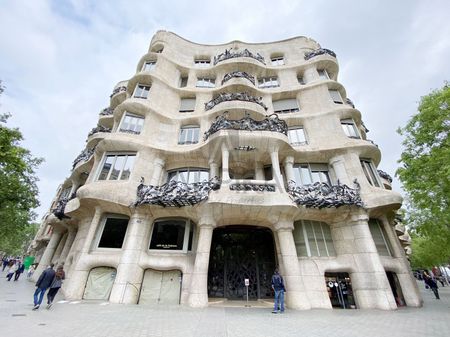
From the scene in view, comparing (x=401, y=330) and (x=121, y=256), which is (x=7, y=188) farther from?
(x=401, y=330)

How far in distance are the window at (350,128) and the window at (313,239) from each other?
7.14 meters

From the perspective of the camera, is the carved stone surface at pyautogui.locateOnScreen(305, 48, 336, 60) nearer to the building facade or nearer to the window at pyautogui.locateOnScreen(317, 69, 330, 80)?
the window at pyautogui.locateOnScreen(317, 69, 330, 80)

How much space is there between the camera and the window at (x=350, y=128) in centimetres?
1596

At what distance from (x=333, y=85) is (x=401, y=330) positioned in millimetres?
17098

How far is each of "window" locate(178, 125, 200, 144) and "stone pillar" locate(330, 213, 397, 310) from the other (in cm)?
1134

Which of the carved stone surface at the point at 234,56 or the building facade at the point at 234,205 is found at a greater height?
the carved stone surface at the point at 234,56

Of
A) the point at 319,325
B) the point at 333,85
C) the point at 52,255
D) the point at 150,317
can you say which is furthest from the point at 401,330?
the point at 52,255

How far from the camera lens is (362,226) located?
40.5 ft

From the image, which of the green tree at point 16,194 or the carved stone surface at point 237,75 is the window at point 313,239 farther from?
the green tree at point 16,194

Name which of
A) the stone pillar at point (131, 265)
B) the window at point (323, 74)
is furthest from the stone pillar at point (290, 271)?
the window at point (323, 74)

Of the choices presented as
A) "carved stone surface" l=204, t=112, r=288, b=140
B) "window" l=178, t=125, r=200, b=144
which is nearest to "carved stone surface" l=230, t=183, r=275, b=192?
"carved stone surface" l=204, t=112, r=288, b=140

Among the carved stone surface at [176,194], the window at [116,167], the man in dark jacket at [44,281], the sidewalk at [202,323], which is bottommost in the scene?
the sidewalk at [202,323]

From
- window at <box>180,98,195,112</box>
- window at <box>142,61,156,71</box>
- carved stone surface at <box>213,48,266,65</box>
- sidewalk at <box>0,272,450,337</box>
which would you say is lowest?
sidewalk at <box>0,272,450,337</box>

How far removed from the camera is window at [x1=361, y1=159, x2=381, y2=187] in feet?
47.2
